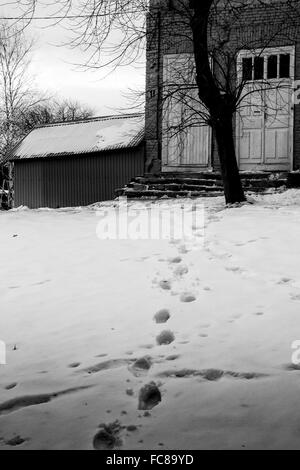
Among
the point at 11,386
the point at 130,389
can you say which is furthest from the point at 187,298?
the point at 11,386

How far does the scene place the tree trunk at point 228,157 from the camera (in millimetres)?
8219

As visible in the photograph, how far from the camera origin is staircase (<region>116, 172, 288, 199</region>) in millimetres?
10258

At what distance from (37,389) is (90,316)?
1.14 m

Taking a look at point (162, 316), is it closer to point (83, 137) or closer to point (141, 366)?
point (141, 366)

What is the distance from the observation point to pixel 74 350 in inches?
121

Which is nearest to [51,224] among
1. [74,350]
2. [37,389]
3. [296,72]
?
[74,350]

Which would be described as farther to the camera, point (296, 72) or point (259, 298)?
point (296, 72)

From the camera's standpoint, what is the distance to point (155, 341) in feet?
10.3

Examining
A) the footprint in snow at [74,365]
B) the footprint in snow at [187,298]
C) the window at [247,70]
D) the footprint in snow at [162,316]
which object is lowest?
the footprint in snow at [74,365]

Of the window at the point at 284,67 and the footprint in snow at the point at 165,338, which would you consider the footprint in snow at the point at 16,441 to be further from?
the window at the point at 284,67

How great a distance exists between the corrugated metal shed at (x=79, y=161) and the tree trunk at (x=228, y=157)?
4634 mm

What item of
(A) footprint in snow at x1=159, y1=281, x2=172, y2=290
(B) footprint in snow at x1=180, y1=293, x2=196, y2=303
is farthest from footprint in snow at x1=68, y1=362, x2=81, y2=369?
(A) footprint in snow at x1=159, y1=281, x2=172, y2=290

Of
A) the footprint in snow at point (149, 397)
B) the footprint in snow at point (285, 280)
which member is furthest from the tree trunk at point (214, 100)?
the footprint in snow at point (149, 397)
